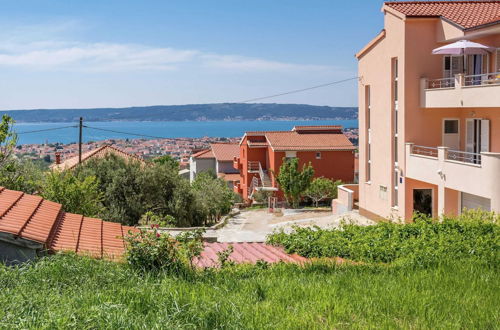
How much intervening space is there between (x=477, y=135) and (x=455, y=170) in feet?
12.2

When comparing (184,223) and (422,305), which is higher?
(422,305)

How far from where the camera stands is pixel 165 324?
5.27 meters

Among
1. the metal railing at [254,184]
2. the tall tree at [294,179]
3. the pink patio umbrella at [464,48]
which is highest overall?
the pink patio umbrella at [464,48]

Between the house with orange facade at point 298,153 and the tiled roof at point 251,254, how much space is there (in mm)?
37780

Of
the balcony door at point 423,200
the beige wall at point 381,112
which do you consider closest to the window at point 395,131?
the beige wall at point 381,112

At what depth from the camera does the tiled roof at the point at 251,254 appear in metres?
10.6

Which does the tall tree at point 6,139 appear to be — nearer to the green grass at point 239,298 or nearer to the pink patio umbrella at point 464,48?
the green grass at point 239,298

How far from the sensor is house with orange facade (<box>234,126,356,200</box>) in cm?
5209

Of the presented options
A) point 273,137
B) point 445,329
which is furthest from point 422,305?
point 273,137

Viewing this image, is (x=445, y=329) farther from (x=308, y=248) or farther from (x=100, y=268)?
(x=308, y=248)

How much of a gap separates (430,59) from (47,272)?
20444 mm

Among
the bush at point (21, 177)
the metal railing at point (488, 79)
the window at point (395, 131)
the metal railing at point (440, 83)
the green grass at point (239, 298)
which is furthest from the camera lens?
the window at point (395, 131)

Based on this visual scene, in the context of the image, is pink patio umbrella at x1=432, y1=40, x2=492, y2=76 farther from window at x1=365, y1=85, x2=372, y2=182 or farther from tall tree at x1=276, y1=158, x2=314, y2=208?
tall tree at x1=276, y1=158, x2=314, y2=208

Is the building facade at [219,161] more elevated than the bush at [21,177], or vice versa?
the bush at [21,177]
